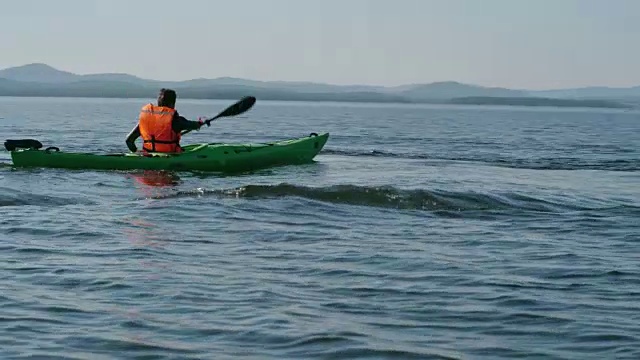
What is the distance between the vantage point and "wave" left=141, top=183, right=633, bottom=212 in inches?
610

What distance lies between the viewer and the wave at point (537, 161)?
77.3 ft

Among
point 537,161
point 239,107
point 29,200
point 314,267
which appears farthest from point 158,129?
point 537,161

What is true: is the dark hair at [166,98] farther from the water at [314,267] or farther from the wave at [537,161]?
the wave at [537,161]

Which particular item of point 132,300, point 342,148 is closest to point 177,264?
point 132,300

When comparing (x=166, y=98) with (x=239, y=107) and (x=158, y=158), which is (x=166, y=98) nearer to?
(x=158, y=158)

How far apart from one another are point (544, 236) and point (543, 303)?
393 cm

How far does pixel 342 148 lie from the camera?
93.5ft

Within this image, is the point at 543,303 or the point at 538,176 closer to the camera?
the point at 543,303

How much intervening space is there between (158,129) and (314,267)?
943 cm

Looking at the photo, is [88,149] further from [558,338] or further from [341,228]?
[558,338]

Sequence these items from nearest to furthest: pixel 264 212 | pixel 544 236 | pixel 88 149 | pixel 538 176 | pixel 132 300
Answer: pixel 132 300 → pixel 544 236 → pixel 264 212 → pixel 538 176 → pixel 88 149

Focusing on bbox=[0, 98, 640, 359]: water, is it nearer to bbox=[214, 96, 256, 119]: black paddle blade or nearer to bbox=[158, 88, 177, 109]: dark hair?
bbox=[158, 88, 177, 109]: dark hair

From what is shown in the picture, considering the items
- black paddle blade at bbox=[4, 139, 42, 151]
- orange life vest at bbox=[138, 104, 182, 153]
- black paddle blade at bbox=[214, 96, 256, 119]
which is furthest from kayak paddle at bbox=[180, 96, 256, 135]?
black paddle blade at bbox=[4, 139, 42, 151]

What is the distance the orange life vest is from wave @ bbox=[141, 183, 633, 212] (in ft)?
9.28
